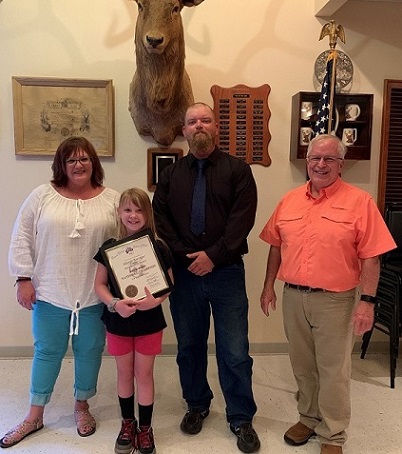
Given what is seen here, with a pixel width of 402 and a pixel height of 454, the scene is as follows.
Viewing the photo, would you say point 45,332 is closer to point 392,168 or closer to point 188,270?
point 188,270

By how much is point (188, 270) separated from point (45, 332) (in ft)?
2.55

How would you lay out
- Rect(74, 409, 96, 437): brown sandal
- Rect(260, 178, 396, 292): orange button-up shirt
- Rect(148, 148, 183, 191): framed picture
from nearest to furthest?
Rect(260, 178, 396, 292): orange button-up shirt, Rect(74, 409, 96, 437): brown sandal, Rect(148, 148, 183, 191): framed picture

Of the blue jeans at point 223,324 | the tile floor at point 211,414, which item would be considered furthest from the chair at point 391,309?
the blue jeans at point 223,324

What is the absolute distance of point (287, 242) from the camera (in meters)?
2.09

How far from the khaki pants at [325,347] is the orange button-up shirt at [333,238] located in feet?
0.26

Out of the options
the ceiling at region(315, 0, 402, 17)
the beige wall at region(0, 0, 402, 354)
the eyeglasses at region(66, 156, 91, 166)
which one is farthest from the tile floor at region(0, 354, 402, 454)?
the ceiling at region(315, 0, 402, 17)

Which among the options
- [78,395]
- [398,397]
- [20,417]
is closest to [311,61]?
[398,397]

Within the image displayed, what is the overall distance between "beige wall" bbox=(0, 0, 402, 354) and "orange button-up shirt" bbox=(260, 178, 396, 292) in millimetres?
1196

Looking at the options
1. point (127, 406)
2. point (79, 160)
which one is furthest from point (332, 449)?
point (79, 160)

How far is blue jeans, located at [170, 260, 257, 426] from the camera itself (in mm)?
2186

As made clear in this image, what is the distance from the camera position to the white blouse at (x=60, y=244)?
83.3 inches

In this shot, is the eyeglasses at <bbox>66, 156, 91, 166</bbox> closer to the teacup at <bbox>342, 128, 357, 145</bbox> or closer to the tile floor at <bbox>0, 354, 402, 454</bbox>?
the tile floor at <bbox>0, 354, 402, 454</bbox>

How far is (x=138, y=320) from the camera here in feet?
6.68

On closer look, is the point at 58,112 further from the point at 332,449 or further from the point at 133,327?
the point at 332,449
